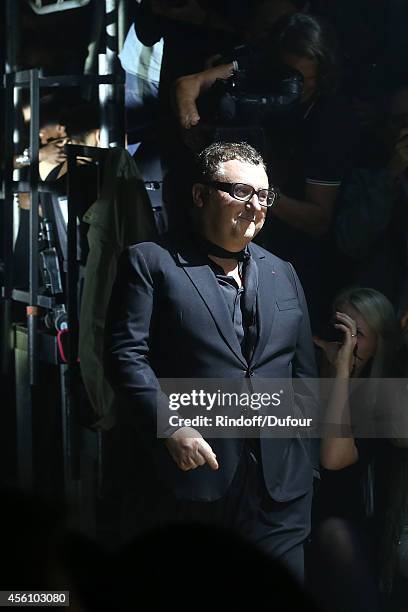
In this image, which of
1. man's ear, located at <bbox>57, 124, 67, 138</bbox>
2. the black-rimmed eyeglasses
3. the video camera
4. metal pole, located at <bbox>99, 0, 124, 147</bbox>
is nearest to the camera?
the black-rimmed eyeglasses

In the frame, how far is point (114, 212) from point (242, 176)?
500 mm

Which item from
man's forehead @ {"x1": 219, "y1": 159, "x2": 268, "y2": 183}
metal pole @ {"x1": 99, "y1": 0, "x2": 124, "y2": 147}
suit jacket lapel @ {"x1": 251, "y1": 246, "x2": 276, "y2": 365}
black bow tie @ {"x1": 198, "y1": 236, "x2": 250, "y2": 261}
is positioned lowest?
suit jacket lapel @ {"x1": 251, "y1": 246, "x2": 276, "y2": 365}

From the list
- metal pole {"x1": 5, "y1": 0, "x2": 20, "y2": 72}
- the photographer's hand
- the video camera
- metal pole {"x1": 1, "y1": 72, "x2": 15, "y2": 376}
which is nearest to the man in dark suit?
the video camera

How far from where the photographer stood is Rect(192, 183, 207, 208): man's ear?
2.61 metres

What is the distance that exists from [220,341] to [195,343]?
0.07 m

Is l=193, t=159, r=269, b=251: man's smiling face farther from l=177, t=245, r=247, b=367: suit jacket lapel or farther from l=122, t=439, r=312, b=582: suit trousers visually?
l=122, t=439, r=312, b=582: suit trousers

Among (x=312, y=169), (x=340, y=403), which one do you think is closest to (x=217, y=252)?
(x=312, y=169)

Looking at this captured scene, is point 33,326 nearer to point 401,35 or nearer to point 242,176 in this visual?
point 242,176

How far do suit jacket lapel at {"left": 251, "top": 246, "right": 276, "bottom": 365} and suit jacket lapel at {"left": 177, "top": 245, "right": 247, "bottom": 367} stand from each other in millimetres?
60

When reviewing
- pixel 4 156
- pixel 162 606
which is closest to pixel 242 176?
pixel 4 156

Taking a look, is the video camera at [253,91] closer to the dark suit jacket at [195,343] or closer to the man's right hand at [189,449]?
the dark suit jacket at [195,343]

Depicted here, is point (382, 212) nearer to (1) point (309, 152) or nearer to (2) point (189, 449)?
(1) point (309, 152)

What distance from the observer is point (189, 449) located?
104 inches

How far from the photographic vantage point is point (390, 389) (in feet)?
8.84
